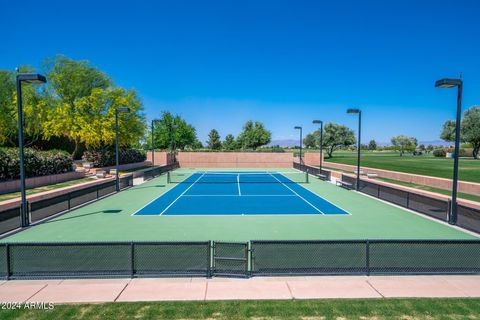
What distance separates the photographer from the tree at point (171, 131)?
69375 millimetres

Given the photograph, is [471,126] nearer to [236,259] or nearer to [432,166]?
[432,166]

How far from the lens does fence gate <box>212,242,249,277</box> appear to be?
27.2ft

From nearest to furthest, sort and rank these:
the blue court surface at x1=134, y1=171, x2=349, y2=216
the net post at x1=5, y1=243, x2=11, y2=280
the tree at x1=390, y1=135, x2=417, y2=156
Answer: the net post at x1=5, y1=243, x2=11, y2=280
the blue court surface at x1=134, y1=171, x2=349, y2=216
the tree at x1=390, y1=135, x2=417, y2=156

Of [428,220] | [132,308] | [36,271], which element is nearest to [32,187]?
[36,271]

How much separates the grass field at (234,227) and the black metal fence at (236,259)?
3580 millimetres

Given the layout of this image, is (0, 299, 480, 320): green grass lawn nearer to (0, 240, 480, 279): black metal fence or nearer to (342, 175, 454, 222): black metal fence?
(0, 240, 480, 279): black metal fence

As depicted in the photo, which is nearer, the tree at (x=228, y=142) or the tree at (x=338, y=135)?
the tree at (x=338, y=135)

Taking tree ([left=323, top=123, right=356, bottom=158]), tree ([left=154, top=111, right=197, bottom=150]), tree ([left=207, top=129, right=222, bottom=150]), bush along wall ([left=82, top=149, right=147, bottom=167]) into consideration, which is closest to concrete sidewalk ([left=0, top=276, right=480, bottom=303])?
bush along wall ([left=82, top=149, right=147, bottom=167])

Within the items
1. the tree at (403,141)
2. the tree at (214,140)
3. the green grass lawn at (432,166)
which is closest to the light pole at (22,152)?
the green grass lawn at (432,166)

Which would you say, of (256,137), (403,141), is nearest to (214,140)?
(256,137)

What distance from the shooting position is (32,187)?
22.6 meters

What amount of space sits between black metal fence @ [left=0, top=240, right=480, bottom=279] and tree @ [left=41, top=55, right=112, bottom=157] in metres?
27.1

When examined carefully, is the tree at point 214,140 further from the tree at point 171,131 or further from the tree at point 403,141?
the tree at point 403,141

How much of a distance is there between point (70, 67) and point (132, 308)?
36.4 meters
